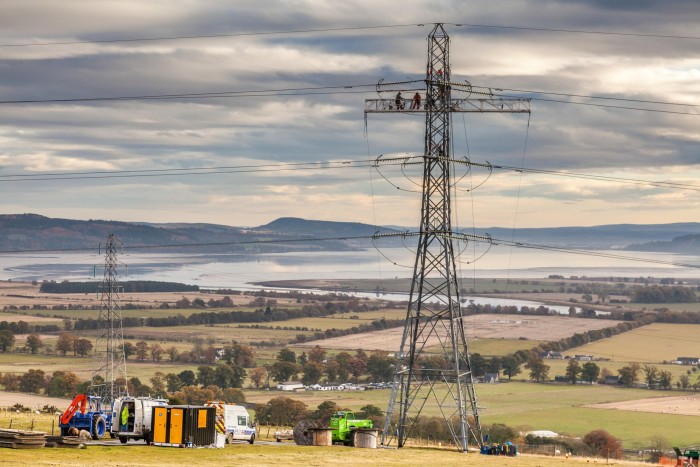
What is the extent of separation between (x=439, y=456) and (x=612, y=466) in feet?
35.5

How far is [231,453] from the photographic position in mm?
68875

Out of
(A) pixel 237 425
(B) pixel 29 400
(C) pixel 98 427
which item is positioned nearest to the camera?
(C) pixel 98 427

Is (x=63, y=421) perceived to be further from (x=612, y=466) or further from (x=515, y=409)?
(x=515, y=409)

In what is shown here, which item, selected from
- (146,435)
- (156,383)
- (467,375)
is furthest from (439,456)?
(156,383)

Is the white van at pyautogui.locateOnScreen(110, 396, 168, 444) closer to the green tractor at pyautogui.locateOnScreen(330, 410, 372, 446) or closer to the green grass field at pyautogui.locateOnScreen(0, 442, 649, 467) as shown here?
the green grass field at pyautogui.locateOnScreen(0, 442, 649, 467)

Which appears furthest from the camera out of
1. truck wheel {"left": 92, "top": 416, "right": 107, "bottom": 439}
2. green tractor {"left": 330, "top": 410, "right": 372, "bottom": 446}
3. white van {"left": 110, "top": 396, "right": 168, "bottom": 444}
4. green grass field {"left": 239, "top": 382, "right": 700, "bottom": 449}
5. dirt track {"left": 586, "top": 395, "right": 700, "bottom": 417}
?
dirt track {"left": 586, "top": 395, "right": 700, "bottom": 417}

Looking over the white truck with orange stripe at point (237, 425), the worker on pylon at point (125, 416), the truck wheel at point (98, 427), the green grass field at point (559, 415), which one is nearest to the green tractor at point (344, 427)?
the white truck with orange stripe at point (237, 425)

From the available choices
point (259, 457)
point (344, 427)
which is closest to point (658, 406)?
point (344, 427)

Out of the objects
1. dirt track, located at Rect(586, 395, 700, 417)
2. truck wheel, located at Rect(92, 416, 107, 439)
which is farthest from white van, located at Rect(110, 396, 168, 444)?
dirt track, located at Rect(586, 395, 700, 417)

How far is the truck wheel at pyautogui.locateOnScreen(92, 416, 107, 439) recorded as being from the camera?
75438mm

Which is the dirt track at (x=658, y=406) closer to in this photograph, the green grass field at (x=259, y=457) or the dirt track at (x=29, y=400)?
the dirt track at (x=29, y=400)

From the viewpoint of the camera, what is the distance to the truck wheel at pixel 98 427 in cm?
7544

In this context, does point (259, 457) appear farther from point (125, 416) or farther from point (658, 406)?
point (658, 406)

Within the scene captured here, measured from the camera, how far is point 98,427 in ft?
248
